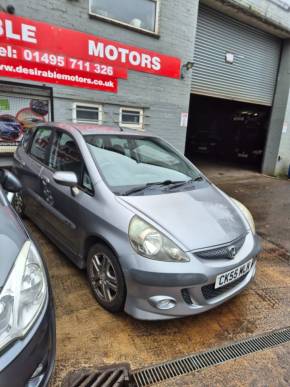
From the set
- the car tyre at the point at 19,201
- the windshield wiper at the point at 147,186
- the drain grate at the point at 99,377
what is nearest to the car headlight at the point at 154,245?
the windshield wiper at the point at 147,186

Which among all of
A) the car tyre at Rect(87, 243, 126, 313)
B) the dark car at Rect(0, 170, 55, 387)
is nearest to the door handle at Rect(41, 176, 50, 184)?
the car tyre at Rect(87, 243, 126, 313)

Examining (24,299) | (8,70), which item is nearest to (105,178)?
(24,299)

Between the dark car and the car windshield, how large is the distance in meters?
1.09

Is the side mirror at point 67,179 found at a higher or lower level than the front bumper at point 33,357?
higher

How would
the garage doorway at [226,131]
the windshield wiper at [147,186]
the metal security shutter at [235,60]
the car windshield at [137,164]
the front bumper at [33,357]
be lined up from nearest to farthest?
the front bumper at [33,357], the windshield wiper at [147,186], the car windshield at [137,164], the metal security shutter at [235,60], the garage doorway at [226,131]

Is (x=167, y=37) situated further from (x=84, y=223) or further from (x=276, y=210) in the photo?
(x=84, y=223)

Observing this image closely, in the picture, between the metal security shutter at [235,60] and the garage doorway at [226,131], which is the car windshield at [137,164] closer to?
the metal security shutter at [235,60]

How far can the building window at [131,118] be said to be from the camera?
6.80m

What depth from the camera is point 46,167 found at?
330 centimetres

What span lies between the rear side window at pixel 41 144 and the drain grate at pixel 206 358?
2527mm

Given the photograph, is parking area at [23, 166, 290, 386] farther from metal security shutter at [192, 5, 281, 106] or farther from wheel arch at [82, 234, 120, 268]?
metal security shutter at [192, 5, 281, 106]

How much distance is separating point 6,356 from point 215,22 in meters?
9.37

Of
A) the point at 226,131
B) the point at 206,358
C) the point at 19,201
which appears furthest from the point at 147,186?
the point at 226,131

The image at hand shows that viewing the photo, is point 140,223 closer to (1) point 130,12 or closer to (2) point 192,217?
(2) point 192,217
